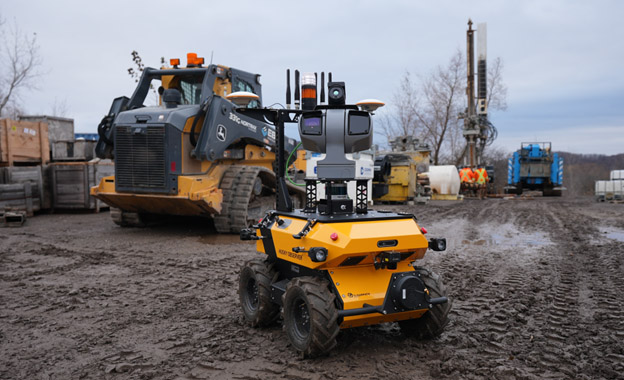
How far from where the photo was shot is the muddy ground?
356 cm

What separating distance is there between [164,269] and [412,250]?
4177 millimetres

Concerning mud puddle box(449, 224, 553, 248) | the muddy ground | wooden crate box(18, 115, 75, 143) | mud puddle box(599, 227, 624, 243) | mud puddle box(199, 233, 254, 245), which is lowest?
the muddy ground

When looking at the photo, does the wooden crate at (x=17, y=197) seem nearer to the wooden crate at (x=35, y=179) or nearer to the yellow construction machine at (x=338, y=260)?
the wooden crate at (x=35, y=179)

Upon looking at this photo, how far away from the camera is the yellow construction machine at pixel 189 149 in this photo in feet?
29.2

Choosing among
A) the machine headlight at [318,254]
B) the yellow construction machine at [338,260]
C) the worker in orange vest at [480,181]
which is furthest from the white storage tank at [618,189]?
the machine headlight at [318,254]

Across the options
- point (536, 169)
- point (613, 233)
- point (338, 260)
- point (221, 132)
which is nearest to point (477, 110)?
point (536, 169)

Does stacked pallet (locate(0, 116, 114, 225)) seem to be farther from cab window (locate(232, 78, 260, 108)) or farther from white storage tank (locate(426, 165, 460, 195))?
white storage tank (locate(426, 165, 460, 195))

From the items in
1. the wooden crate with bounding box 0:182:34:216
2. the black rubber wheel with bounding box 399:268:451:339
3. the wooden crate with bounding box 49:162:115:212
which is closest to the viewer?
the black rubber wheel with bounding box 399:268:451:339

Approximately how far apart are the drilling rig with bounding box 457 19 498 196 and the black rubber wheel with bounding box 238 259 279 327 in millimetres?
25113

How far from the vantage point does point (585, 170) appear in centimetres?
3972

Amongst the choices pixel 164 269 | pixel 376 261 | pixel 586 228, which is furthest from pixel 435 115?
pixel 376 261


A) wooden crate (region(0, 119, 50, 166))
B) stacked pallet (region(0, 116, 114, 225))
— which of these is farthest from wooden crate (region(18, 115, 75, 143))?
wooden crate (region(0, 119, 50, 166))

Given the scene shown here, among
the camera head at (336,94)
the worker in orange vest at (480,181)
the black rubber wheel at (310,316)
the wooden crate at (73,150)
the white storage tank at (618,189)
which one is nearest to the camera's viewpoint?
the black rubber wheel at (310,316)

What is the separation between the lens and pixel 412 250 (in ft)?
12.6
